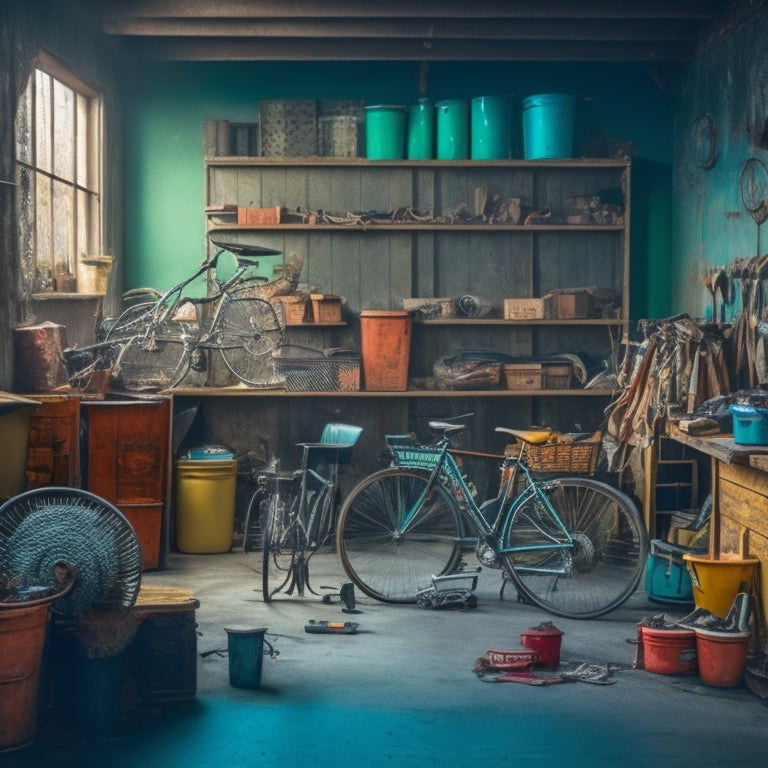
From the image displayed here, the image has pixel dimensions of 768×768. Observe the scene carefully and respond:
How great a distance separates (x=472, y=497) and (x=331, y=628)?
108 cm

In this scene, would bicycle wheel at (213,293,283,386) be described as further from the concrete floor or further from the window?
the concrete floor

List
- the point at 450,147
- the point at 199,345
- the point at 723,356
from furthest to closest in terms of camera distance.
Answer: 1. the point at 450,147
2. the point at 199,345
3. the point at 723,356

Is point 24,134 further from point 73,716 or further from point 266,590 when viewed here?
point 73,716

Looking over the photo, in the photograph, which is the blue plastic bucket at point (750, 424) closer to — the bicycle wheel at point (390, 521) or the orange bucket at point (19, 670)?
the bicycle wheel at point (390, 521)

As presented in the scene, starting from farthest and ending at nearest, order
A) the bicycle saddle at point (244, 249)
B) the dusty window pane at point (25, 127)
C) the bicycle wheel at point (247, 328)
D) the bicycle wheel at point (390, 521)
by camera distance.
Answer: the bicycle wheel at point (247, 328)
the bicycle saddle at point (244, 249)
the dusty window pane at point (25, 127)
the bicycle wheel at point (390, 521)

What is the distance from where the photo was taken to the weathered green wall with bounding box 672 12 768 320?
7129 millimetres

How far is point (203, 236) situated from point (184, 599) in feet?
14.6

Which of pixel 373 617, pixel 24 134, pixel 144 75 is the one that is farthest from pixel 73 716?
pixel 144 75

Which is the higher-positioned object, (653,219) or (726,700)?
(653,219)

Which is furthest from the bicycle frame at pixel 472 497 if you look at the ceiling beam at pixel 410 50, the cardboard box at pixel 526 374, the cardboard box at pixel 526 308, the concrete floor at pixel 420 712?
the ceiling beam at pixel 410 50

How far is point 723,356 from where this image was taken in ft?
22.2

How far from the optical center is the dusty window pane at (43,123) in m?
7.18

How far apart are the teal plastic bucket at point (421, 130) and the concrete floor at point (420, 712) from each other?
12.6ft

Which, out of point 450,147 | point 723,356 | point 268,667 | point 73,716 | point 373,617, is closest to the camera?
point 73,716
